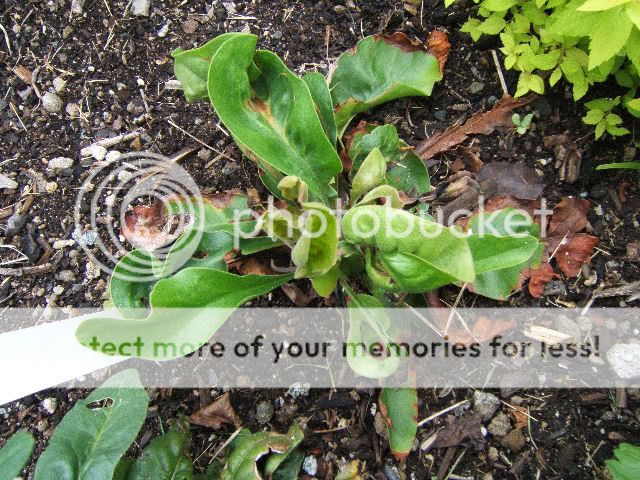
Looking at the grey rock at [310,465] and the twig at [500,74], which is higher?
the twig at [500,74]

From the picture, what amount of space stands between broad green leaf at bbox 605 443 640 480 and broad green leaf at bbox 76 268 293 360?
91cm

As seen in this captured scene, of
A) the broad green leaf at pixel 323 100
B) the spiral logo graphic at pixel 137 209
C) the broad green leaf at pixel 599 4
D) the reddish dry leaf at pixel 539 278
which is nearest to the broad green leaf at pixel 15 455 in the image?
the spiral logo graphic at pixel 137 209

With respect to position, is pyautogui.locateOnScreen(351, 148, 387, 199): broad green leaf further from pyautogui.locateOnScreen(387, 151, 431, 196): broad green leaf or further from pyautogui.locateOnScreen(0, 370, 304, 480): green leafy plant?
pyautogui.locateOnScreen(0, 370, 304, 480): green leafy plant

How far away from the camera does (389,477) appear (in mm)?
1531

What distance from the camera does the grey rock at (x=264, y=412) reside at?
160cm

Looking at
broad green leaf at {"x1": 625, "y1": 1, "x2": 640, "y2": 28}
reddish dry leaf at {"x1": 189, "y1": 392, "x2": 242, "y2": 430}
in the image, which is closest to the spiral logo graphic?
reddish dry leaf at {"x1": 189, "y1": 392, "x2": 242, "y2": 430}

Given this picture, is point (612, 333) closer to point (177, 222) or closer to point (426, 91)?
point (426, 91)

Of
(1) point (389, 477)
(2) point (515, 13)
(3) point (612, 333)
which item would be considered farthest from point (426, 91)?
(1) point (389, 477)

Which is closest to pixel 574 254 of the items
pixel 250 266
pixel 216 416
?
pixel 250 266

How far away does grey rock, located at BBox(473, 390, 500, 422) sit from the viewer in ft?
5.15

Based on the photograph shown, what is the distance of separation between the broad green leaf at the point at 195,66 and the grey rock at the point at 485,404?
3.49 ft

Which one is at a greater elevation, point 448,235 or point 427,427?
point 448,235

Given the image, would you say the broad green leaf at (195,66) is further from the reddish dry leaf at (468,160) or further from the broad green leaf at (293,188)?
the reddish dry leaf at (468,160)

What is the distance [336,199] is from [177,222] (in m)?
0.43
